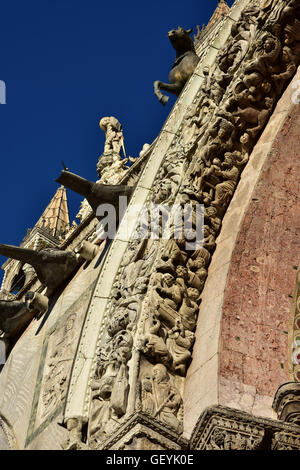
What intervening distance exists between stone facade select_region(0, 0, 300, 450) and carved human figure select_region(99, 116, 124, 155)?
259 cm

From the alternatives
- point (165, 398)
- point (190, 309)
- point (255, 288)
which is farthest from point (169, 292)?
point (165, 398)

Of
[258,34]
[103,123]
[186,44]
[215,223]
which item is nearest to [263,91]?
[258,34]

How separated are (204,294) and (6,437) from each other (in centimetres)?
329

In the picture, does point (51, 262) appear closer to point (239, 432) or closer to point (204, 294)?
point (204, 294)

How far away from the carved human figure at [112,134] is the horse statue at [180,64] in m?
2.39

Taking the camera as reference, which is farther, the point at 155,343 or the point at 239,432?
the point at 155,343

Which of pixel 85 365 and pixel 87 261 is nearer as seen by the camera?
pixel 85 365

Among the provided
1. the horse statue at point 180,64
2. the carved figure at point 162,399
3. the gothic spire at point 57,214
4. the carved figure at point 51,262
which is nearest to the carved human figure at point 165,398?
the carved figure at point 162,399

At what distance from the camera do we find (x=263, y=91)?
820cm

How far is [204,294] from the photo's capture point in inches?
288

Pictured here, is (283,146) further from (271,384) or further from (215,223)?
(271,384)
